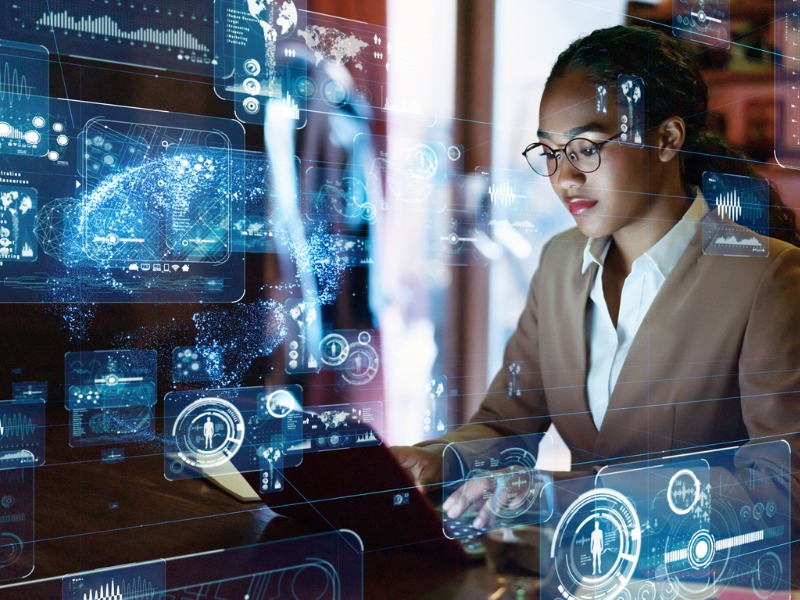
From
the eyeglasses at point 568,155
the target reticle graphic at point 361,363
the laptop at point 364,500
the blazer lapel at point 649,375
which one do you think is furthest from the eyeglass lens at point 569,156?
the laptop at point 364,500

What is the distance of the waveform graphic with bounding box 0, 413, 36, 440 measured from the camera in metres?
1.11

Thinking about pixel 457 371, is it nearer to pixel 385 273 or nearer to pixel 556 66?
pixel 385 273

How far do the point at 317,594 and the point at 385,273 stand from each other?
65 cm

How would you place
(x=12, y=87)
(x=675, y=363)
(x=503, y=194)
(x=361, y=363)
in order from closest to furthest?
(x=12, y=87)
(x=361, y=363)
(x=503, y=194)
(x=675, y=363)

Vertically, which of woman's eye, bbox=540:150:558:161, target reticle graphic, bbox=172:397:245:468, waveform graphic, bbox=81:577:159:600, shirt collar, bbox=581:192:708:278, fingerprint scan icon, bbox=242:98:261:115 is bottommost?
waveform graphic, bbox=81:577:159:600

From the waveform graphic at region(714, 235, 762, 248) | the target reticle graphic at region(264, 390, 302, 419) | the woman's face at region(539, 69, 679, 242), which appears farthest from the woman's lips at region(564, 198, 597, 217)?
the target reticle graphic at region(264, 390, 302, 419)

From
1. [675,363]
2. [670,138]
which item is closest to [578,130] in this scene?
[670,138]

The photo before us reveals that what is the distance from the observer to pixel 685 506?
1.73 meters

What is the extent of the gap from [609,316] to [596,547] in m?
0.56

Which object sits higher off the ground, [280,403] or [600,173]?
[600,173]

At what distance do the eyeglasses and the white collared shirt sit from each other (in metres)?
0.18

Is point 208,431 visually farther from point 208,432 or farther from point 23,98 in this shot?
point 23,98

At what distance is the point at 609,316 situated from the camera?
162cm

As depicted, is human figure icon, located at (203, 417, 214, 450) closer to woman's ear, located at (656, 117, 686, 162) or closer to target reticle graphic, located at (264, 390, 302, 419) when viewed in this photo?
target reticle graphic, located at (264, 390, 302, 419)
